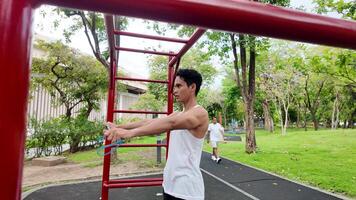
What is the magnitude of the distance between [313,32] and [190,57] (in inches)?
756

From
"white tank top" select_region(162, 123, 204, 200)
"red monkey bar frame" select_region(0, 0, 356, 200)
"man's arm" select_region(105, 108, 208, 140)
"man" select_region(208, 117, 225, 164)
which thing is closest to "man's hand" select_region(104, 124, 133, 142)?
"man's arm" select_region(105, 108, 208, 140)

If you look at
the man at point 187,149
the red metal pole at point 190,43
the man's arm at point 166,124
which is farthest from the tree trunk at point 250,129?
the man's arm at point 166,124

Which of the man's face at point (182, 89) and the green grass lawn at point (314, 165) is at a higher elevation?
the man's face at point (182, 89)

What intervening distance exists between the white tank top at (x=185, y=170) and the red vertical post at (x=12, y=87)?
4.66ft

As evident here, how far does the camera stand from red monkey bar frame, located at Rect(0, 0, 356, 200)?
39 centimetres

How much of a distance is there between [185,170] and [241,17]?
141 centimetres

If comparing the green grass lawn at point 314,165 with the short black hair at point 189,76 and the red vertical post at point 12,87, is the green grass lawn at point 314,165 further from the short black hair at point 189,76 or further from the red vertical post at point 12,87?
the red vertical post at point 12,87

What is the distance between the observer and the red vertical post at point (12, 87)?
39 cm

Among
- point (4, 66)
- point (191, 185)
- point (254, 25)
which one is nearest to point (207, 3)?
point (254, 25)

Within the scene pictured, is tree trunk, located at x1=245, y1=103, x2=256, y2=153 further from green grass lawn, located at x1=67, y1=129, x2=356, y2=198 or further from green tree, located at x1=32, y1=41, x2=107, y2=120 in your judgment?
green tree, located at x1=32, y1=41, x2=107, y2=120

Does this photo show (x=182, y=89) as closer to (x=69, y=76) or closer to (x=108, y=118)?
(x=108, y=118)

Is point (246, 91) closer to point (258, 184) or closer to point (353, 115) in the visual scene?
point (258, 184)

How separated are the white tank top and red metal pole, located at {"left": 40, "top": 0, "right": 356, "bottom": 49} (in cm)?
131

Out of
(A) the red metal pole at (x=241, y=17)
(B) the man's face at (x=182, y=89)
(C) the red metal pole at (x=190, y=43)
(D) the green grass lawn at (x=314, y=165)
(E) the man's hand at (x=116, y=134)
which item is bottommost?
(D) the green grass lawn at (x=314, y=165)
